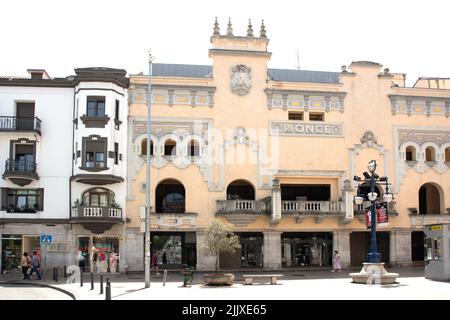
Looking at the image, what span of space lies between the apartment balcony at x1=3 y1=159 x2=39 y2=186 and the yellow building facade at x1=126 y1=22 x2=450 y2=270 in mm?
6368

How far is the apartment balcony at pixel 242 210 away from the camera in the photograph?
4225 cm

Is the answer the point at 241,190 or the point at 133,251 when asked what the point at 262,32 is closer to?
the point at 241,190

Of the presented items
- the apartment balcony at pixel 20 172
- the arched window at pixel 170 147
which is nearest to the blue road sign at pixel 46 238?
the apartment balcony at pixel 20 172

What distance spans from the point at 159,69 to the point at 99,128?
8874 millimetres

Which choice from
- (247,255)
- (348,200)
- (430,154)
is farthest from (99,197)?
(430,154)

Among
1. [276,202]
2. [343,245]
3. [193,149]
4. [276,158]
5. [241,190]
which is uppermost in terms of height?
[193,149]

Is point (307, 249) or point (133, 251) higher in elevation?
point (133, 251)

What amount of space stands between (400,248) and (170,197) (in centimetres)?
1697

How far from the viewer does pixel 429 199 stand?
158ft

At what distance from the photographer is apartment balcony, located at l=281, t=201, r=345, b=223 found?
42.9 metres

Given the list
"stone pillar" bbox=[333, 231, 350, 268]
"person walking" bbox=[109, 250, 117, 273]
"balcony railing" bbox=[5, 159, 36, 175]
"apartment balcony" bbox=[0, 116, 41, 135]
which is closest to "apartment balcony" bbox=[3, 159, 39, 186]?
"balcony railing" bbox=[5, 159, 36, 175]

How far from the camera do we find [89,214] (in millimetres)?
40312

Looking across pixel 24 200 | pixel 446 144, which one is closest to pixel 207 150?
pixel 24 200
